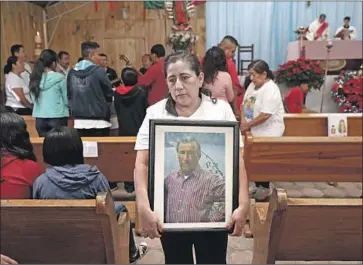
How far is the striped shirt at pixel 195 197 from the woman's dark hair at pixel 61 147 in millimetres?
188

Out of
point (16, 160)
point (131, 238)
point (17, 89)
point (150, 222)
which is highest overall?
point (17, 89)

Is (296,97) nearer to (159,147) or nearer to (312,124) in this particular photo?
(312,124)

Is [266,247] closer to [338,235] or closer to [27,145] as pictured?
[338,235]

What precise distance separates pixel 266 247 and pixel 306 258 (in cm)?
8

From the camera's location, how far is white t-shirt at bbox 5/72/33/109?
2.24 feet

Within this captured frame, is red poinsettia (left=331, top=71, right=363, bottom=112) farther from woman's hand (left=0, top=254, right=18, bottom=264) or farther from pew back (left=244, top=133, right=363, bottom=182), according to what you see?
woman's hand (left=0, top=254, right=18, bottom=264)

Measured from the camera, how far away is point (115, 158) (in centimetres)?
75

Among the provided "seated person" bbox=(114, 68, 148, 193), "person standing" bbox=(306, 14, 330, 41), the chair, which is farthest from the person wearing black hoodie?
the chair

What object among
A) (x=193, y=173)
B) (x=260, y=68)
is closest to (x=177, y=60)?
(x=193, y=173)

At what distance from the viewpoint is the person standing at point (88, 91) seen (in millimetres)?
665

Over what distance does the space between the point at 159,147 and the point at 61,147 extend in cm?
19

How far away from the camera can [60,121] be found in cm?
68

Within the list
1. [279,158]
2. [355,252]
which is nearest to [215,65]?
[279,158]

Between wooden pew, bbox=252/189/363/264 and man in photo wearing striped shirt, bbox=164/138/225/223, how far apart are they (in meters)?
0.09
